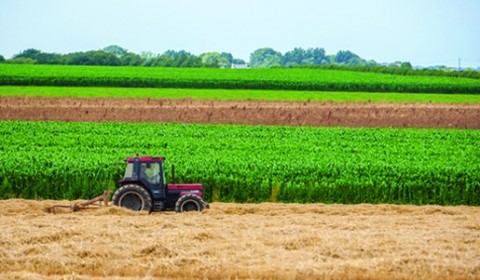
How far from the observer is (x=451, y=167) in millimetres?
24828

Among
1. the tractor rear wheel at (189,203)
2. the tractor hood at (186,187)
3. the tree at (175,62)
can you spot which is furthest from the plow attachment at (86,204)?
the tree at (175,62)

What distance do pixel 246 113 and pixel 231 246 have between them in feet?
89.1

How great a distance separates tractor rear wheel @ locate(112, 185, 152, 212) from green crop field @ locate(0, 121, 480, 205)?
397cm

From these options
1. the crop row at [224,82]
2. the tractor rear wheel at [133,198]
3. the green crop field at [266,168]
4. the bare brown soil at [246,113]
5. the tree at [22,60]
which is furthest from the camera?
the tree at [22,60]

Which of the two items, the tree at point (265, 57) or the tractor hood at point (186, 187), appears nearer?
Answer: the tractor hood at point (186, 187)

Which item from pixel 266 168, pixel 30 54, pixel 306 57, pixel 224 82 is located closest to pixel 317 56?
pixel 306 57

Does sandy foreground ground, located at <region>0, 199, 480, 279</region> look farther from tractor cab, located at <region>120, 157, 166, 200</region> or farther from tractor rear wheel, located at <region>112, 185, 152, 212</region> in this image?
tractor cab, located at <region>120, 157, 166, 200</region>

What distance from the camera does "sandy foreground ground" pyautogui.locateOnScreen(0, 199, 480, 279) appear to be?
1448 centimetres

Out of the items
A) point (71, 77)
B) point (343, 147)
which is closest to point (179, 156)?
point (343, 147)

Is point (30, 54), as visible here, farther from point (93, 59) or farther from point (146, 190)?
point (146, 190)

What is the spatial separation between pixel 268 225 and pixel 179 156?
26.3 feet

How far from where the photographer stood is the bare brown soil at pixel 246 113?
137ft

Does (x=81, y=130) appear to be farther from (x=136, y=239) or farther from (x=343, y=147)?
(x=136, y=239)

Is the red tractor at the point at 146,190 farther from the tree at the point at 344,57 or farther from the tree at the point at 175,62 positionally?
the tree at the point at 344,57
